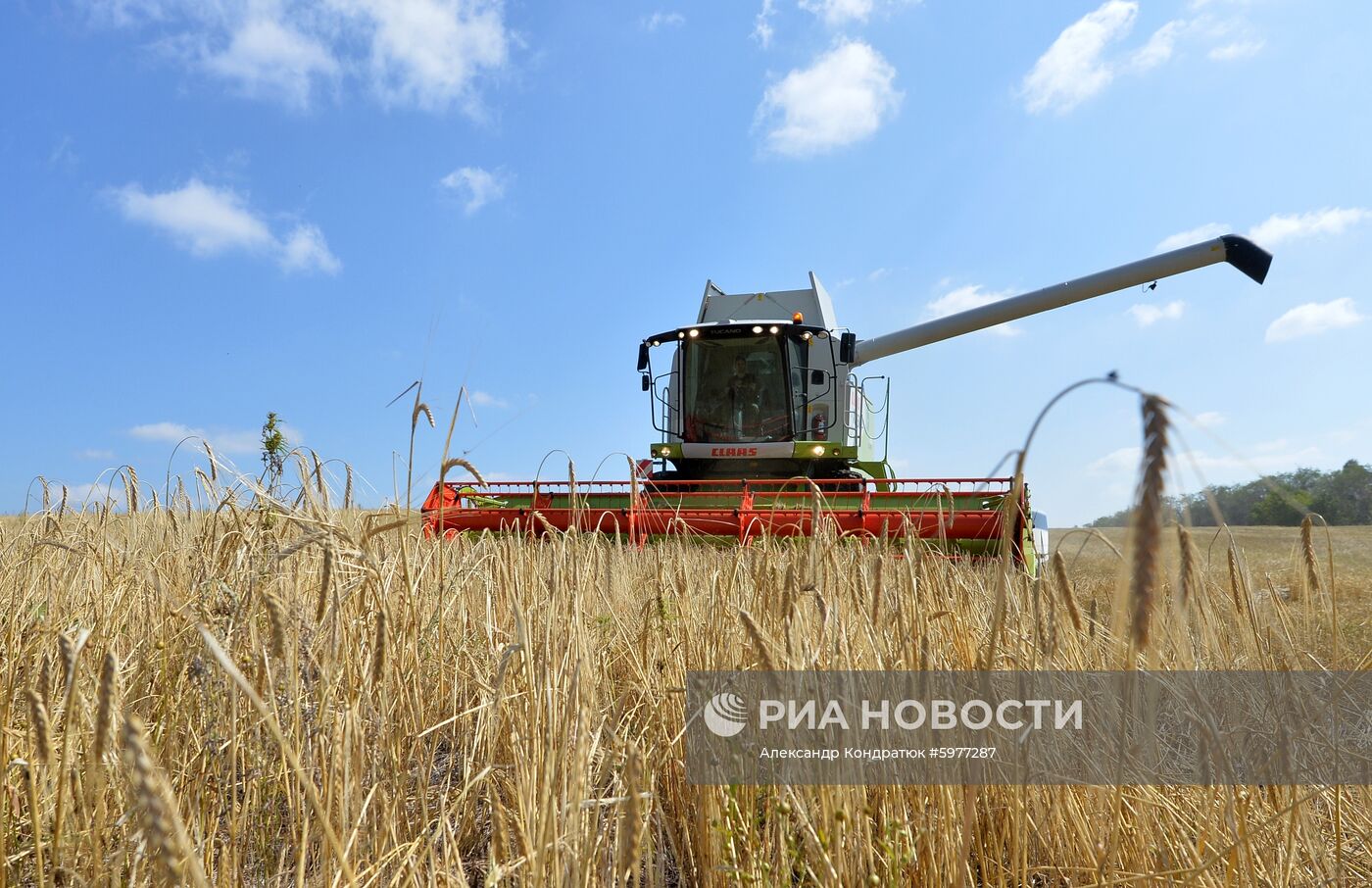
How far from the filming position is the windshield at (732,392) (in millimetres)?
8703

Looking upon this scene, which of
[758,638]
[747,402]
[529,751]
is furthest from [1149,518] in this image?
[747,402]

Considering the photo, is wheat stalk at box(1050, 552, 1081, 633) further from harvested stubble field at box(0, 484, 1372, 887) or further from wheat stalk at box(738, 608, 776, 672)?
wheat stalk at box(738, 608, 776, 672)

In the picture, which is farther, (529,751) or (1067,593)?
(529,751)

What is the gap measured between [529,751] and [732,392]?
24.3 feet

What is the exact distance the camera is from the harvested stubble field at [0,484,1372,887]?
4.25 ft

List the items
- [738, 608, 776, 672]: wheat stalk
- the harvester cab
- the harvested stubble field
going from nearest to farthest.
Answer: [738, 608, 776, 672]: wheat stalk → the harvested stubble field → the harvester cab

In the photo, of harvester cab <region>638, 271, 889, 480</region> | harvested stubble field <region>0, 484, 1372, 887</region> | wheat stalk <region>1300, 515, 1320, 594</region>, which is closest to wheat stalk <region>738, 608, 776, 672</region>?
harvested stubble field <region>0, 484, 1372, 887</region>

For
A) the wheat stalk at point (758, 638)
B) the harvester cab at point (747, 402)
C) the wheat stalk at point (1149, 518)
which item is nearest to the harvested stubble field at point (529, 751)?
the wheat stalk at point (758, 638)

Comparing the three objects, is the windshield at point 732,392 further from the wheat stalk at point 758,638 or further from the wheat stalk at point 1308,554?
the wheat stalk at point 758,638

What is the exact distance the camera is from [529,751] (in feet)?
5.15

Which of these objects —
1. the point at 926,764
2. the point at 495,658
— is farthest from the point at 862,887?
the point at 495,658

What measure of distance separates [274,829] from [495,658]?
0.57m

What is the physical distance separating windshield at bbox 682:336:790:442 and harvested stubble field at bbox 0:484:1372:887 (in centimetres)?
644

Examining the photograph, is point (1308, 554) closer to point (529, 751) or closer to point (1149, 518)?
point (1149, 518)
